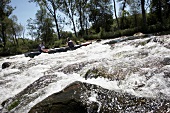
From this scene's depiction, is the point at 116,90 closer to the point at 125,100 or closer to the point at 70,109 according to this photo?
the point at 125,100

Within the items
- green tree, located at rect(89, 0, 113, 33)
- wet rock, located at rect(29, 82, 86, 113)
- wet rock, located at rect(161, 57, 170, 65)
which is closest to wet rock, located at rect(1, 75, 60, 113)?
wet rock, located at rect(29, 82, 86, 113)

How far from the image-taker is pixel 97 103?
4.62 metres

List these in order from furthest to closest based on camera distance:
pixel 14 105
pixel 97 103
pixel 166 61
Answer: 1. pixel 166 61
2. pixel 14 105
3. pixel 97 103

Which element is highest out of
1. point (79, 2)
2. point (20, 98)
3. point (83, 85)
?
point (79, 2)

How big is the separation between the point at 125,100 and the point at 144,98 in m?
0.41

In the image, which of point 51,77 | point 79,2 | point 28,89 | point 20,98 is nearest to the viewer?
point 20,98

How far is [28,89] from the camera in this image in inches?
271

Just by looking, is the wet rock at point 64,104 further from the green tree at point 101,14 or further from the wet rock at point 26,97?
the green tree at point 101,14

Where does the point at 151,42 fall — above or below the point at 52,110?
above

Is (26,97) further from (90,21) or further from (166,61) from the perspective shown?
(90,21)

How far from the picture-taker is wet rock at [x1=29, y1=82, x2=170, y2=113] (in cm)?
432

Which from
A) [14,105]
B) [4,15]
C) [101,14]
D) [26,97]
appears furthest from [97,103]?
[101,14]

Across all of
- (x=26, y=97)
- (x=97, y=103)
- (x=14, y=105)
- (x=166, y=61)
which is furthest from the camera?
(x=166, y=61)

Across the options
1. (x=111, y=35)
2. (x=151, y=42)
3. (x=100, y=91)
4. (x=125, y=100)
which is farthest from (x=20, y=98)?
(x=111, y=35)
